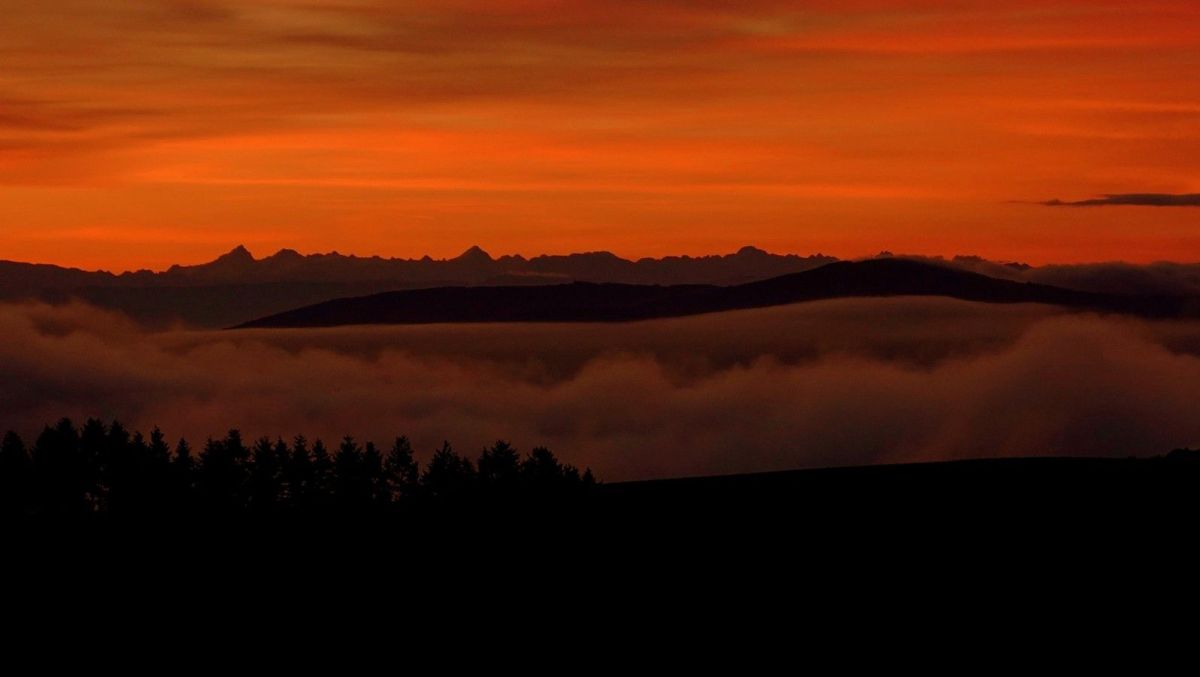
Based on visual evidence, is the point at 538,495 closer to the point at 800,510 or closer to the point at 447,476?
the point at 447,476

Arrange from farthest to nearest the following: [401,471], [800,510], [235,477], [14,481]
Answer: [401,471] → [235,477] → [14,481] → [800,510]

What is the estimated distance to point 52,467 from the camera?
11019 cm

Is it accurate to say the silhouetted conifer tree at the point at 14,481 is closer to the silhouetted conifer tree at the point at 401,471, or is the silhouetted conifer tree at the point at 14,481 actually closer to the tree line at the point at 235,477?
the tree line at the point at 235,477

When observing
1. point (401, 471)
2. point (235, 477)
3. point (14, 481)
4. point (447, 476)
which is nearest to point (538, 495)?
point (447, 476)

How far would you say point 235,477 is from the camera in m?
117

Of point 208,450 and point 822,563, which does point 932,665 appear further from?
point 208,450

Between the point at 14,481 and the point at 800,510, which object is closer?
the point at 800,510

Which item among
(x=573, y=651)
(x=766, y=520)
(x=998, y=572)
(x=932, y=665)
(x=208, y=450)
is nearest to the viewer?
(x=932, y=665)

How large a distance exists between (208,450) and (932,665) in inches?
3026

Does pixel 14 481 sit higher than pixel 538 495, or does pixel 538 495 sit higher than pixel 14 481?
pixel 14 481

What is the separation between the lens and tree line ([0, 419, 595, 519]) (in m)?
110

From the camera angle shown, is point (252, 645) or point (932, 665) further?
point (252, 645)

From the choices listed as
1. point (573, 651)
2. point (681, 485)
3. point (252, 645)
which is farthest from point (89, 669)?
point (681, 485)

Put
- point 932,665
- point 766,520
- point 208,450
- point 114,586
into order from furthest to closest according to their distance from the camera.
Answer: point 208,450 < point 766,520 < point 114,586 < point 932,665
